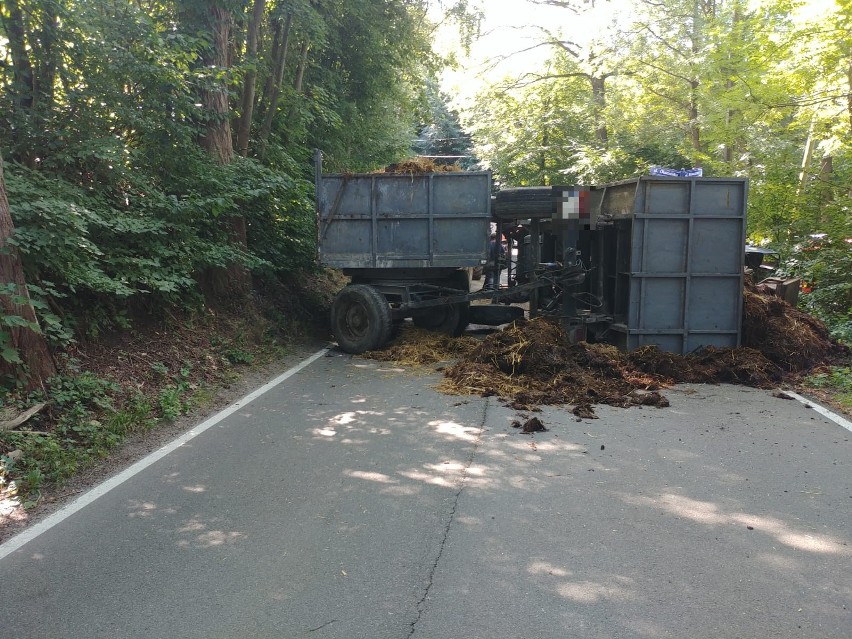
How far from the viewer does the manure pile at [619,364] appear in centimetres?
852

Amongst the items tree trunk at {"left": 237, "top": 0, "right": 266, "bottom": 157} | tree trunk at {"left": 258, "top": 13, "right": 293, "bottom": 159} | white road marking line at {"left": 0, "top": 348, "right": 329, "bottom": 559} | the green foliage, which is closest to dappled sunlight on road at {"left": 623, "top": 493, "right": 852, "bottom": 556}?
white road marking line at {"left": 0, "top": 348, "right": 329, "bottom": 559}

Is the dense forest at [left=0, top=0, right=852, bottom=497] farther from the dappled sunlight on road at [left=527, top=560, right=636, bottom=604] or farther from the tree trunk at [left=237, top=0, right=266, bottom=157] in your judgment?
the dappled sunlight on road at [left=527, top=560, right=636, bottom=604]

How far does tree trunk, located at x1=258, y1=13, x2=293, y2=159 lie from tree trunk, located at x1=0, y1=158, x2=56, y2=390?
7850mm

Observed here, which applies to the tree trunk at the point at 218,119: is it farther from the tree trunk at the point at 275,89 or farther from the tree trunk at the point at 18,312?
the tree trunk at the point at 18,312

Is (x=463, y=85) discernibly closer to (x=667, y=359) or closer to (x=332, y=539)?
(x=667, y=359)

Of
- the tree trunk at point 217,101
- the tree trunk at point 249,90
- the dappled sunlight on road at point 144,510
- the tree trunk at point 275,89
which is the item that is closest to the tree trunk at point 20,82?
the tree trunk at point 217,101

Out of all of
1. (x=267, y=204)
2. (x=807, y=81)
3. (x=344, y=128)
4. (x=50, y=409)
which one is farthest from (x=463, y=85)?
(x=50, y=409)

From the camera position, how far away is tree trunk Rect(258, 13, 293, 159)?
45.7 ft

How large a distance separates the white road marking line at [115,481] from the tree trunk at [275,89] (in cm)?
667

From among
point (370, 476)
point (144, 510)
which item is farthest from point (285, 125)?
point (144, 510)

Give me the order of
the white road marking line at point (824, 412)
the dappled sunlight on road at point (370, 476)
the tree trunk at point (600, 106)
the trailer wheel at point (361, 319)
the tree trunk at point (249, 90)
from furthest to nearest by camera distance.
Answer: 1. the tree trunk at point (600, 106)
2. the tree trunk at point (249, 90)
3. the trailer wheel at point (361, 319)
4. the white road marking line at point (824, 412)
5. the dappled sunlight on road at point (370, 476)

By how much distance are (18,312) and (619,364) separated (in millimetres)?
6989

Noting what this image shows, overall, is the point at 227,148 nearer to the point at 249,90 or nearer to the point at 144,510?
the point at 249,90

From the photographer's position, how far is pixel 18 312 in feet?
20.8
